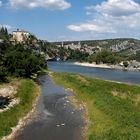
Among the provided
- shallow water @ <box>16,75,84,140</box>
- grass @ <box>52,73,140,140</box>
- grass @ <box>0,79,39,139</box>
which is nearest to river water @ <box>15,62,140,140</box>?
shallow water @ <box>16,75,84,140</box>

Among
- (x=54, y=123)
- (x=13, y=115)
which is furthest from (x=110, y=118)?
(x=13, y=115)

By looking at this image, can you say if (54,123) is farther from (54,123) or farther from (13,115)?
(13,115)

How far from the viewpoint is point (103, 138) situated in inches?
1396

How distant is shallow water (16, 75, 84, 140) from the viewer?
128ft

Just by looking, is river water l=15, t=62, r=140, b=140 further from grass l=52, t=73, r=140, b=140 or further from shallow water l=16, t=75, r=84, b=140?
grass l=52, t=73, r=140, b=140

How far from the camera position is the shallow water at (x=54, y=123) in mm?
39062

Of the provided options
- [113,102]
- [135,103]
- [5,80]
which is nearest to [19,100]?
[113,102]

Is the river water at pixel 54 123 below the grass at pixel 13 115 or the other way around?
below

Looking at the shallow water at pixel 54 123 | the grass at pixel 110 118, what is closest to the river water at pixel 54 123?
the shallow water at pixel 54 123

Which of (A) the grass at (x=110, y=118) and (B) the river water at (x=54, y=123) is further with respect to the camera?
(B) the river water at (x=54, y=123)

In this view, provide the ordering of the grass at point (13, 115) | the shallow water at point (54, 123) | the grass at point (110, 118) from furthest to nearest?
the grass at point (13, 115), the shallow water at point (54, 123), the grass at point (110, 118)

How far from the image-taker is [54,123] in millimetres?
45406

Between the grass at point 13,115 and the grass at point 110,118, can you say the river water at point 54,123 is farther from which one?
the grass at point 110,118

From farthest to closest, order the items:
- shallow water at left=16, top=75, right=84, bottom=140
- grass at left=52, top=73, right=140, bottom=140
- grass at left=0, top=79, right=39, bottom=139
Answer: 1. grass at left=0, top=79, right=39, bottom=139
2. shallow water at left=16, top=75, right=84, bottom=140
3. grass at left=52, top=73, right=140, bottom=140
